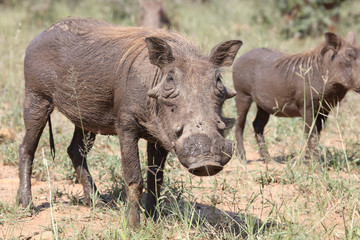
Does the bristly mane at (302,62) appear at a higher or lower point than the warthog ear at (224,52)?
lower

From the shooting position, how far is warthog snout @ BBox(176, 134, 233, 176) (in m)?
2.62

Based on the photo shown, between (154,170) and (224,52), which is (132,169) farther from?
(224,52)

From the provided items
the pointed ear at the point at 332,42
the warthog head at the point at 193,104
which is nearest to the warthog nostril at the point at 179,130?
the warthog head at the point at 193,104

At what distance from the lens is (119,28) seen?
391 cm

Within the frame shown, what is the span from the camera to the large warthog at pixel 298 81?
519 centimetres

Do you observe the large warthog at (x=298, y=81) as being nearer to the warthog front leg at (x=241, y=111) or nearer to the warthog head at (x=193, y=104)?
the warthog front leg at (x=241, y=111)

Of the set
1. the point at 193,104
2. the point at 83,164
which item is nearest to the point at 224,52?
the point at 193,104

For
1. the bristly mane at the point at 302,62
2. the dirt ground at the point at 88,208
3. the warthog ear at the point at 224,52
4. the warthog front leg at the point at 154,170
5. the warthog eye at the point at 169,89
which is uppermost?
the warthog ear at the point at 224,52

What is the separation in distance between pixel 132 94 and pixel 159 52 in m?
0.34

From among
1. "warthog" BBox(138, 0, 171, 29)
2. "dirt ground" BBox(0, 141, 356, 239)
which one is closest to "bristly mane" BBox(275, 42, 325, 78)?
"dirt ground" BBox(0, 141, 356, 239)

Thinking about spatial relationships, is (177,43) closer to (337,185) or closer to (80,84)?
(80,84)

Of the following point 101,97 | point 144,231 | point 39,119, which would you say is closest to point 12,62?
point 39,119

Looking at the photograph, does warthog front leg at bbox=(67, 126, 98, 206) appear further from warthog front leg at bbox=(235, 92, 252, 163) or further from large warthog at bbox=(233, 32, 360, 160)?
warthog front leg at bbox=(235, 92, 252, 163)

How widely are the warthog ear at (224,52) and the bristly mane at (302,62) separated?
2.20m
